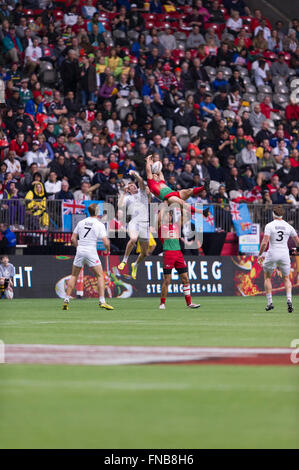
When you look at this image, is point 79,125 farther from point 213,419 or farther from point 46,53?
point 213,419

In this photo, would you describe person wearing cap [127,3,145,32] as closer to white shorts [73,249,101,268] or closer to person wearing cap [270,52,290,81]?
person wearing cap [270,52,290,81]

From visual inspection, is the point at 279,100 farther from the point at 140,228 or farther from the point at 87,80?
the point at 140,228

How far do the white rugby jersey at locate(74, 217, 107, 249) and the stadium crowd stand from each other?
4.29 metres

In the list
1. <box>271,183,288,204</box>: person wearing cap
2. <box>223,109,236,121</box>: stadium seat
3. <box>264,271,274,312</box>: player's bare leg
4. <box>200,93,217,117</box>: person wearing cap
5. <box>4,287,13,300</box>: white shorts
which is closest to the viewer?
<box>264,271,274,312</box>: player's bare leg

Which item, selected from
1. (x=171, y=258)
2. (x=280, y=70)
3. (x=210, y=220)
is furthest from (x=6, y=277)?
(x=280, y=70)

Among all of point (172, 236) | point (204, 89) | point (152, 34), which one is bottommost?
point (172, 236)

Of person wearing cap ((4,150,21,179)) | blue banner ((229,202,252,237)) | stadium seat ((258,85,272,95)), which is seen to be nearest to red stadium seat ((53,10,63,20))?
stadium seat ((258,85,272,95))

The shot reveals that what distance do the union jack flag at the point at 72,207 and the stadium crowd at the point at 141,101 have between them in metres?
0.49

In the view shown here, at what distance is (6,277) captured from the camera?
24734 millimetres

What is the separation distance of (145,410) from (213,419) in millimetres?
538

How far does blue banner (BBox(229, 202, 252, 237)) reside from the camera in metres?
28.1

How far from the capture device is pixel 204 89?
111 ft
